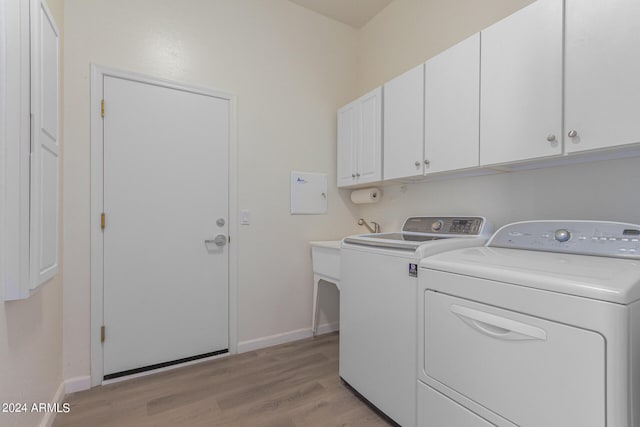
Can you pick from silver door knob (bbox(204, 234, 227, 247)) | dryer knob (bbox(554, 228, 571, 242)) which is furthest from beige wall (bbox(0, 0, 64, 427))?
dryer knob (bbox(554, 228, 571, 242))

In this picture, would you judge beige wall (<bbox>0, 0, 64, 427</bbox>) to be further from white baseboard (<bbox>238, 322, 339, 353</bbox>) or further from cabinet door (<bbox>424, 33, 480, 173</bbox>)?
cabinet door (<bbox>424, 33, 480, 173</bbox>)

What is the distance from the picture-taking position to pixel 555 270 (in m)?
0.96

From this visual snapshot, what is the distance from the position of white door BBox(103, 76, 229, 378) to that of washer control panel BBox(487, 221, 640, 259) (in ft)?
6.28

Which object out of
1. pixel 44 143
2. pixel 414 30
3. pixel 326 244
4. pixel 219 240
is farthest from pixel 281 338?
pixel 414 30

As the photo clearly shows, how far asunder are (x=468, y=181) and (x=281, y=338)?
6.37 feet

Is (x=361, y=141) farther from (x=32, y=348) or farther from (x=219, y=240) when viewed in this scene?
(x=32, y=348)

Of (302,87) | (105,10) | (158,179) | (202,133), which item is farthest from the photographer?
(302,87)

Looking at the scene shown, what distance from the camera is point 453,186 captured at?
208cm

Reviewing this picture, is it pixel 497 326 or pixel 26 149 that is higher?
pixel 26 149

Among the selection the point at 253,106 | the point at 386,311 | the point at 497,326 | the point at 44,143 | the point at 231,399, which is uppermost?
the point at 253,106

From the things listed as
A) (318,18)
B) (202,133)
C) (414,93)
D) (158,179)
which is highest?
(318,18)

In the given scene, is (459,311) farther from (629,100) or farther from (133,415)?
(133,415)

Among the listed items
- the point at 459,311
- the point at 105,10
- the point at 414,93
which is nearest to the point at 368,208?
the point at 414,93

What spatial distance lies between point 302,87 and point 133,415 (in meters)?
2.64
